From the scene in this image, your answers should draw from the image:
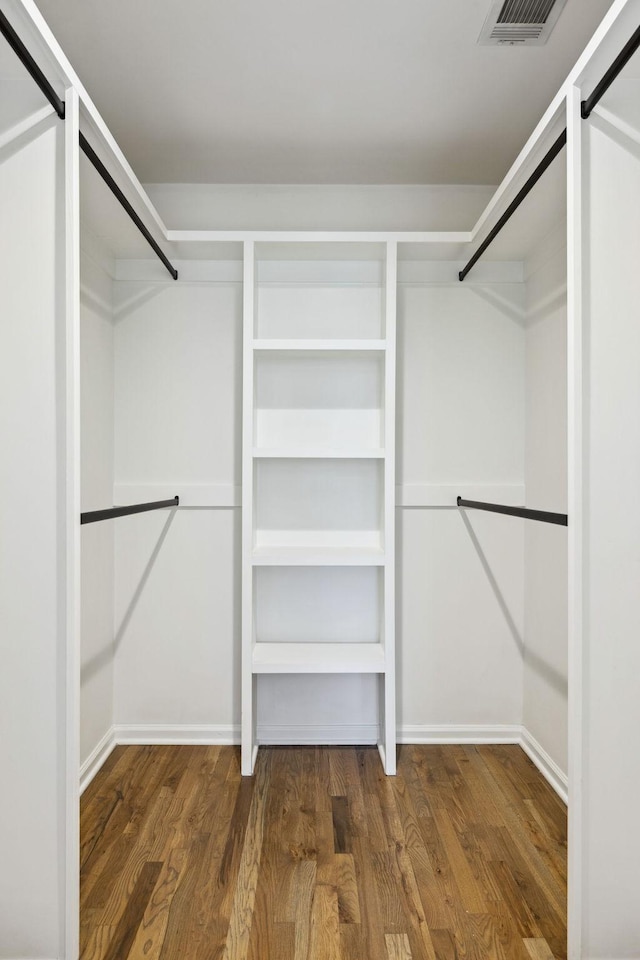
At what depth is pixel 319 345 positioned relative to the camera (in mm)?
2604

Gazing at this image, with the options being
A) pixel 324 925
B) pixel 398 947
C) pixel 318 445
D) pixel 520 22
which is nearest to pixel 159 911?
A: pixel 324 925

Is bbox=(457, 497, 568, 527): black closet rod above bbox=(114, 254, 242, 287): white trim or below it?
below

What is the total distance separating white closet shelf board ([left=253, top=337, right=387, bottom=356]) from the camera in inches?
102

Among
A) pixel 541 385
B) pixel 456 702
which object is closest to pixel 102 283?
pixel 541 385

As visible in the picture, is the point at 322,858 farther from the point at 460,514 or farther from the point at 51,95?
the point at 51,95

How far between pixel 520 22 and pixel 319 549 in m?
1.93

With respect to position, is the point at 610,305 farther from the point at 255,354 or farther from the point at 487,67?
the point at 255,354

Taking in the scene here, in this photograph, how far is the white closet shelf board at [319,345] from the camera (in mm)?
2590

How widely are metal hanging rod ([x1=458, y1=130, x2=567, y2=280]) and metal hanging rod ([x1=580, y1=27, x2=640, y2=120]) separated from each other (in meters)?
0.16

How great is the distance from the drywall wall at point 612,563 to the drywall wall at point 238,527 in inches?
54.9

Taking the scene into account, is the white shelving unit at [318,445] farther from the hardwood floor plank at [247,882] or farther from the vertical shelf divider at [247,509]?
the hardwood floor plank at [247,882]

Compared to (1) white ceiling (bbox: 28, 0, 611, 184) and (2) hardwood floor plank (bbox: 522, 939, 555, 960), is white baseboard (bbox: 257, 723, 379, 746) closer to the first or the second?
(2) hardwood floor plank (bbox: 522, 939, 555, 960)

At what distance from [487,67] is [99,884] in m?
2.75

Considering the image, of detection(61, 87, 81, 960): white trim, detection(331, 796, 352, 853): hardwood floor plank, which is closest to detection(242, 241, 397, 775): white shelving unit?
detection(331, 796, 352, 853): hardwood floor plank
